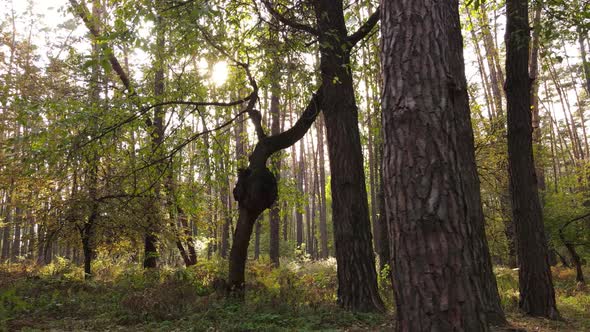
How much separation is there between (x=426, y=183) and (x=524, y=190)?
6.62 metres

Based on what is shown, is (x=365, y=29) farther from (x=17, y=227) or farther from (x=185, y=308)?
(x=17, y=227)

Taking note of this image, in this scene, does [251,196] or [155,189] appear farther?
[155,189]

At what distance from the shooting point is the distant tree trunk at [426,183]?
8.00ft

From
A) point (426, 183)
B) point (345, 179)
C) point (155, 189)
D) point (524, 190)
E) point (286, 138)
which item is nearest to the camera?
point (426, 183)

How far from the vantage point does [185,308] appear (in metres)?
7.78

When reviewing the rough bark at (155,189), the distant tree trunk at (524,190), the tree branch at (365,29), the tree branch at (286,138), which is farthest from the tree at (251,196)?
the distant tree trunk at (524,190)

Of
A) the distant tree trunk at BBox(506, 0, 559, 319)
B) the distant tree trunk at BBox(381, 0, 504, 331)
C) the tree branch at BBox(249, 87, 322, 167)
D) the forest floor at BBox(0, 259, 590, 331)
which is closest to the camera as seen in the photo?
the distant tree trunk at BBox(381, 0, 504, 331)

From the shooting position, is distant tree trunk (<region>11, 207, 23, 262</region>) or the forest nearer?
the forest

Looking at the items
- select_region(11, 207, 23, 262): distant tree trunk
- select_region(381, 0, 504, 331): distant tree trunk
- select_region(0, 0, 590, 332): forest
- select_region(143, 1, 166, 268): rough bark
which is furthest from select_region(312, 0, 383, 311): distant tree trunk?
select_region(11, 207, 23, 262): distant tree trunk

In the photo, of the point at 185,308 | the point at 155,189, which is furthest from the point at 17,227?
the point at 185,308

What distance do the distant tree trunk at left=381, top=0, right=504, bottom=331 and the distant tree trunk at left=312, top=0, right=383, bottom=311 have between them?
4.34 meters

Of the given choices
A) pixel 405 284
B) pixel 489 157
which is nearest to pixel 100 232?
pixel 405 284

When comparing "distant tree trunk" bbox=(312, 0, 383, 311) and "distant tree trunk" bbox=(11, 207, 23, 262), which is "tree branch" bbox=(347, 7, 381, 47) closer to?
"distant tree trunk" bbox=(312, 0, 383, 311)

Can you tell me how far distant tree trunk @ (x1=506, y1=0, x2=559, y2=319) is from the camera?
7820 millimetres
